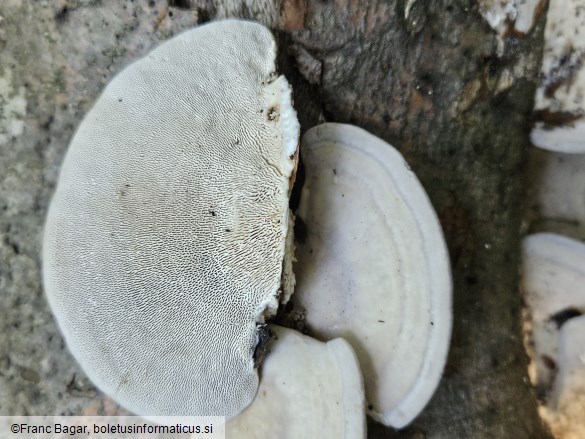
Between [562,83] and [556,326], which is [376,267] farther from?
[562,83]

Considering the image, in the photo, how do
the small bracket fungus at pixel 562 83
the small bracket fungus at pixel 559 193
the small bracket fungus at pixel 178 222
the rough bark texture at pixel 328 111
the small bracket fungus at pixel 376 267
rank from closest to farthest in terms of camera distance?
the small bracket fungus at pixel 178 222
the small bracket fungus at pixel 376 267
the rough bark texture at pixel 328 111
the small bracket fungus at pixel 562 83
the small bracket fungus at pixel 559 193

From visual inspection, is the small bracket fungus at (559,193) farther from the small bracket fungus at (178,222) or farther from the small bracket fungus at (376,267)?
the small bracket fungus at (178,222)

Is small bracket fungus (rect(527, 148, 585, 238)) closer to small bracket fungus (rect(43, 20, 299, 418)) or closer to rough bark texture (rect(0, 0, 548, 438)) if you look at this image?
rough bark texture (rect(0, 0, 548, 438))

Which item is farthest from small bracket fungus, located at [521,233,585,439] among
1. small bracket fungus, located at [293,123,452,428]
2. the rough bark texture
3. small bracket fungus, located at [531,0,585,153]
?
small bracket fungus, located at [293,123,452,428]

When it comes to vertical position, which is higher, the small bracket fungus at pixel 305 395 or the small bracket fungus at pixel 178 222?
the small bracket fungus at pixel 178 222

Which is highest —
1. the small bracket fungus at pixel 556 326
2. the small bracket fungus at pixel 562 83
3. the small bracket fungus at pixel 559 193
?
the small bracket fungus at pixel 562 83

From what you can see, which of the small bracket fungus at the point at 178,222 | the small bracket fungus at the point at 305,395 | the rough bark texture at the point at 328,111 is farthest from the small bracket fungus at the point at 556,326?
the small bracket fungus at the point at 178,222

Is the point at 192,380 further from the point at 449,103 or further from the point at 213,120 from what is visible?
the point at 449,103
